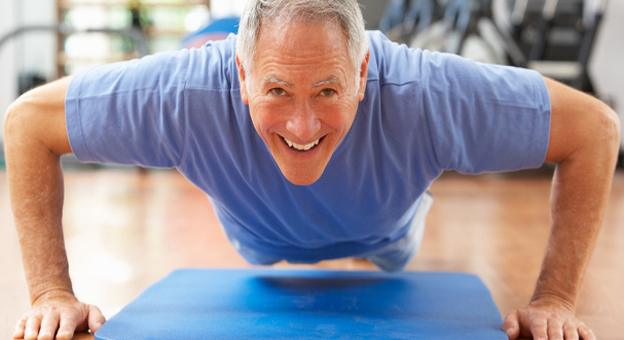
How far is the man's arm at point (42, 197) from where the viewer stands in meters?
1.18

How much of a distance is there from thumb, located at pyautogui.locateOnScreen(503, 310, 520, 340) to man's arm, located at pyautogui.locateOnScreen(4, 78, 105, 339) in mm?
830

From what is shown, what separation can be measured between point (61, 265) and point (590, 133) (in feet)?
3.68

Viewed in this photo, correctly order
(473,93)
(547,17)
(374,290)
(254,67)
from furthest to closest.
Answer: (547,17)
(374,290)
(473,93)
(254,67)

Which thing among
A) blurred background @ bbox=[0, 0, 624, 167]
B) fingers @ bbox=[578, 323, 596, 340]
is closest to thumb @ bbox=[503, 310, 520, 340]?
fingers @ bbox=[578, 323, 596, 340]

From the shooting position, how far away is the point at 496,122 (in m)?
1.13

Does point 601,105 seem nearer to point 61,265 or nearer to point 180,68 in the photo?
point 180,68

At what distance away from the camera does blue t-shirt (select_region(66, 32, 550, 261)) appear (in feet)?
3.69

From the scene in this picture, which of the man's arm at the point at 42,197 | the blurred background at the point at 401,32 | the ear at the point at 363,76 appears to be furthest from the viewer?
the blurred background at the point at 401,32

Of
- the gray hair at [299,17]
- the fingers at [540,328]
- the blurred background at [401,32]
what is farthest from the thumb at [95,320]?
the blurred background at [401,32]

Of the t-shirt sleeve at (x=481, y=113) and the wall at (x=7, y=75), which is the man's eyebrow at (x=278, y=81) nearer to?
the t-shirt sleeve at (x=481, y=113)

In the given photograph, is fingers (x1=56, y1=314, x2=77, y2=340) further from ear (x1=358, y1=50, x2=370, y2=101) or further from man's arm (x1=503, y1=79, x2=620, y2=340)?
man's arm (x1=503, y1=79, x2=620, y2=340)

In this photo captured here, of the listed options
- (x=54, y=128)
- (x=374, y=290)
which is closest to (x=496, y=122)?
(x=374, y=290)

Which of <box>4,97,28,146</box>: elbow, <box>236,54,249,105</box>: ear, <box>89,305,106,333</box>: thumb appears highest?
<box>236,54,249,105</box>: ear

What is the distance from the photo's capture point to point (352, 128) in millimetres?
1129
